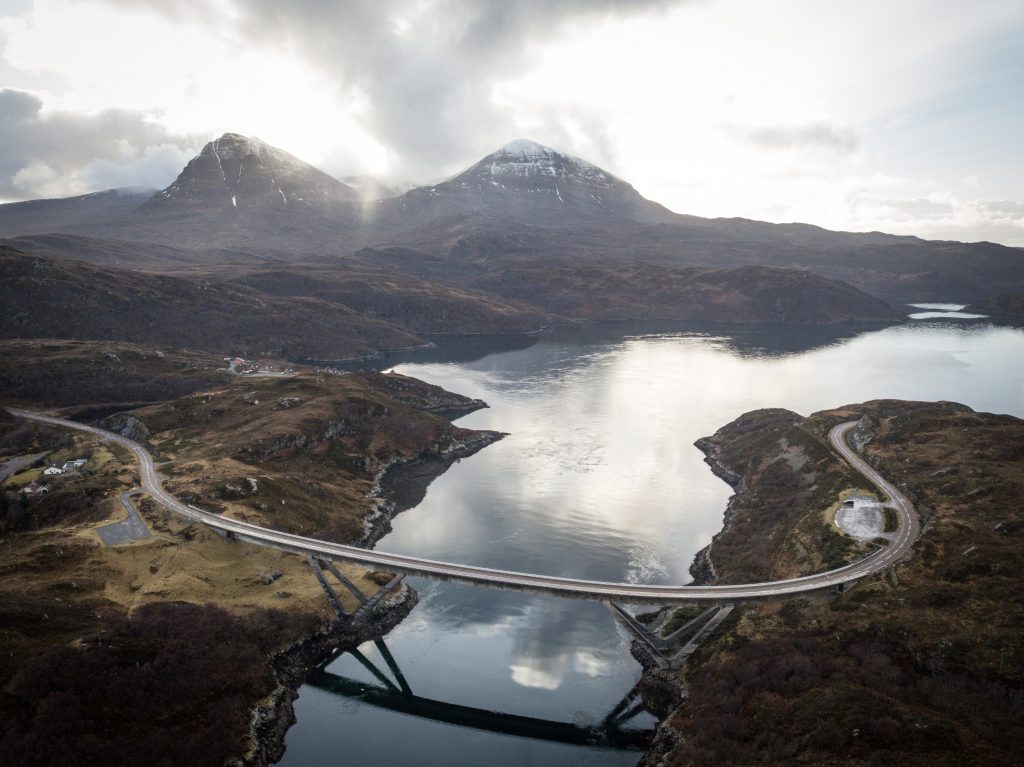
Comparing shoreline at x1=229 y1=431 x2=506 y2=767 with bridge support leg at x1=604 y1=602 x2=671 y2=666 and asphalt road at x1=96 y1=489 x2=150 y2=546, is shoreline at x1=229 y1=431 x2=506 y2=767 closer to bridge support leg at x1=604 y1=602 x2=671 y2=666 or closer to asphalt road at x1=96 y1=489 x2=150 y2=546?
bridge support leg at x1=604 y1=602 x2=671 y2=666

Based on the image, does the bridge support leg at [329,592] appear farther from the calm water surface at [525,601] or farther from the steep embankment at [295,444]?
the steep embankment at [295,444]

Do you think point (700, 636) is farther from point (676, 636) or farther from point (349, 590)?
point (349, 590)

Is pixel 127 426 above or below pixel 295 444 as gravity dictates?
above

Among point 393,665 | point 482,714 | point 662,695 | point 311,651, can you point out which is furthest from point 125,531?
point 662,695

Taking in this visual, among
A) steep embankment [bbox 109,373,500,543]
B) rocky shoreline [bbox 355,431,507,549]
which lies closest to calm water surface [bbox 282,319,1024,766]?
rocky shoreline [bbox 355,431,507,549]

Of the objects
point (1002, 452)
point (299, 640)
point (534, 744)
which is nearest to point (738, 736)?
point (534, 744)

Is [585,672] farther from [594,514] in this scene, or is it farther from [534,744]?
[594,514]
